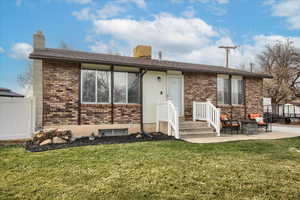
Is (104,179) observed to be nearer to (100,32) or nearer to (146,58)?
(146,58)

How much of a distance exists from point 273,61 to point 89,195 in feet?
83.6

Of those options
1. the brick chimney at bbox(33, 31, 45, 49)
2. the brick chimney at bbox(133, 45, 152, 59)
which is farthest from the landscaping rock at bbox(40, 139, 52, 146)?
the brick chimney at bbox(133, 45, 152, 59)

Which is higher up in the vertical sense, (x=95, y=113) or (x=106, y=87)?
(x=106, y=87)

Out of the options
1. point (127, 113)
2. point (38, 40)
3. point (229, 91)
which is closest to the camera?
point (127, 113)

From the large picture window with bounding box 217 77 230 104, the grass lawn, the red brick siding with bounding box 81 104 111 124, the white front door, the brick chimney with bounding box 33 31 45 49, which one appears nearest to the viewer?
the grass lawn

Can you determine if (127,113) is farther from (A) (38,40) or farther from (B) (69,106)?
(A) (38,40)

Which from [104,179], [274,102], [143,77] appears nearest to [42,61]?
[143,77]

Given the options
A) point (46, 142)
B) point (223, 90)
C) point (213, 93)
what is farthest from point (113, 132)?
point (223, 90)

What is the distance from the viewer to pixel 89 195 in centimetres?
300

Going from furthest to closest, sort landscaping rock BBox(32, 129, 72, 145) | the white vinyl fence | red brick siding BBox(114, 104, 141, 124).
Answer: red brick siding BBox(114, 104, 141, 124) < the white vinyl fence < landscaping rock BBox(32, 129, 72, 145)

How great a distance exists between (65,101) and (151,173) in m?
5.36

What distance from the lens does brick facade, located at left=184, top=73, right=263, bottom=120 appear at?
10.1 m

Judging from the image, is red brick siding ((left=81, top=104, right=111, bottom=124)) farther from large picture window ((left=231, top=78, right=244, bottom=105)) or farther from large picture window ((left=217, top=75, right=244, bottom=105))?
large picture window ((left=231, top=78, right=244, bottom=105))

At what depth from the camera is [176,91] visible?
32.9 feet
